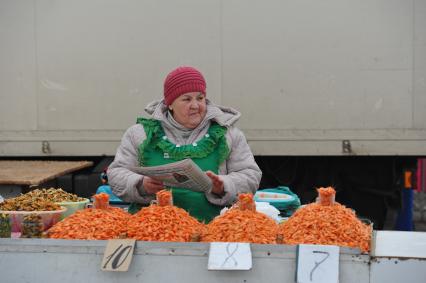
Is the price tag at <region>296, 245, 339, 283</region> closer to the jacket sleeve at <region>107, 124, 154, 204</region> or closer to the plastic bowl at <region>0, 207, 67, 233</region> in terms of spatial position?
the plastic bowl at <region>0, 207, 67, 233</region>

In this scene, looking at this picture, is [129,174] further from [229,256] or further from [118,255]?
[229,256]

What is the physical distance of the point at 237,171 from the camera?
3.37 meters

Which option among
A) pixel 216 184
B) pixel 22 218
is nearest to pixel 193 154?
pixel 216 184

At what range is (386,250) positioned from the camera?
2.23 meters

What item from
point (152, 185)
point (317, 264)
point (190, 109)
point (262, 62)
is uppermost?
point (262, 62)

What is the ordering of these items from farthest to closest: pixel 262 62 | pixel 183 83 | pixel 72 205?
pixel 262 62, pixel 183 83, pixel 72 205

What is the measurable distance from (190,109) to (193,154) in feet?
0.75

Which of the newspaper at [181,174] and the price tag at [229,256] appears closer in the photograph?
the price tag at [229,256]

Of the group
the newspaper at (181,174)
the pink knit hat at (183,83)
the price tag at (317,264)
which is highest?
the pink knit hat at (183,83)

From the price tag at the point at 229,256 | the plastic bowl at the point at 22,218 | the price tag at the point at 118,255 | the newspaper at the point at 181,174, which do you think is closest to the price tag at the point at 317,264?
the price tag at the point at 229,256

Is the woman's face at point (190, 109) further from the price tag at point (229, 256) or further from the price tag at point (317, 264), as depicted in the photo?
the price tag at point (317, 264)

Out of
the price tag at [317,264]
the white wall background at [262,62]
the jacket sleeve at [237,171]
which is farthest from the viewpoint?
the white wall background at [262,62]

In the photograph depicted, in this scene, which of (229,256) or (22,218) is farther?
(22,218)

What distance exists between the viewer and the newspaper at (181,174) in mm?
2781
